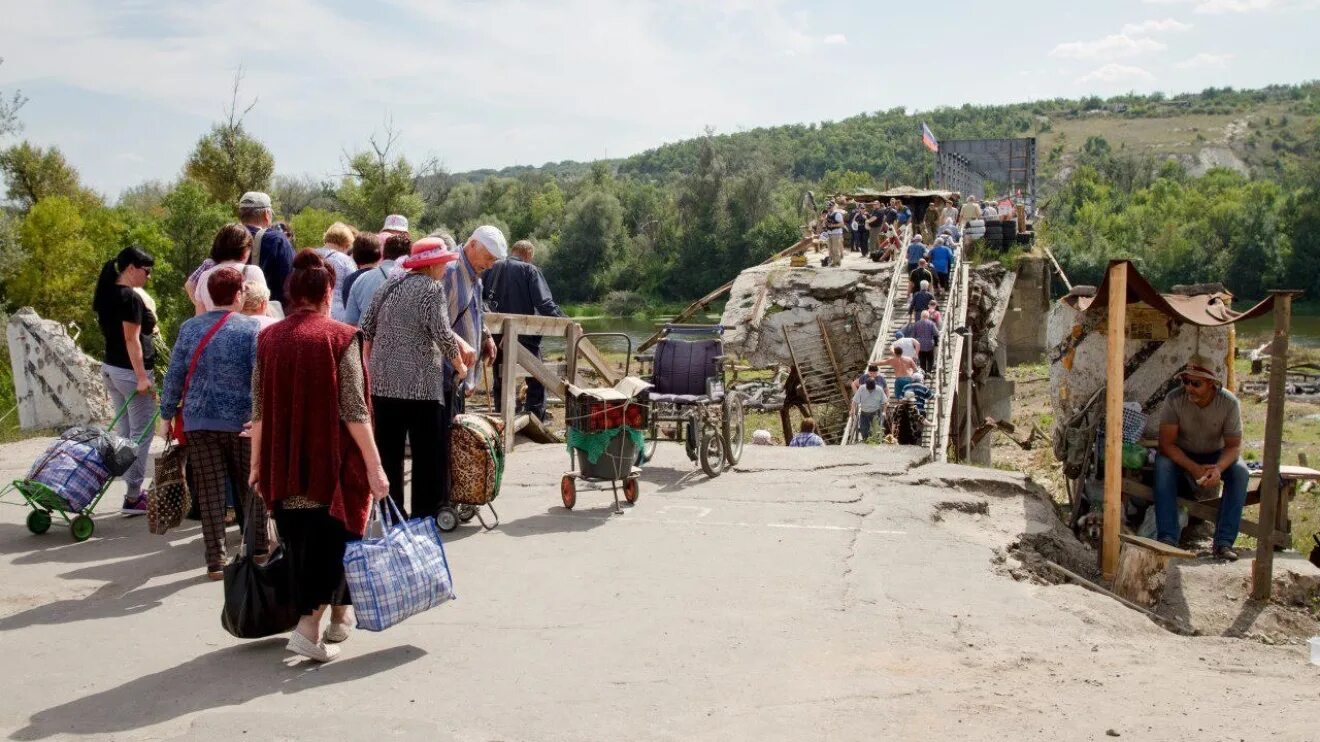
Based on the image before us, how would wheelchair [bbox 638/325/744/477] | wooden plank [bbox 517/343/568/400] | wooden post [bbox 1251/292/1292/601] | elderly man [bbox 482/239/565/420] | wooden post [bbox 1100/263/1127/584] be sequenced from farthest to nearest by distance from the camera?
elderly man [bbox 482/239/565/420], wooden plank [bbox 517/343/568/400], wheelchair [bbox 638/325/744/477], wooden post [bbox 1100/263/1127/584], wooden post [bbox 1251/292/1292/601]

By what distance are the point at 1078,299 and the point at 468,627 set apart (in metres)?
7.55

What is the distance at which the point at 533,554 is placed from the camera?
277 inches

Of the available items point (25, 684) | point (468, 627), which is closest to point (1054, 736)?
point (468, 627)

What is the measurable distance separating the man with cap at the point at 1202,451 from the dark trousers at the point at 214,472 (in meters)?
7.08

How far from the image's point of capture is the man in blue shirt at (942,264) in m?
21.7

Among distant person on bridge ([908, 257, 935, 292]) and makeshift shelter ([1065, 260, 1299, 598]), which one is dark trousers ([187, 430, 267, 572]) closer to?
makeshift shelter ([1065, 260, 1299, 598])

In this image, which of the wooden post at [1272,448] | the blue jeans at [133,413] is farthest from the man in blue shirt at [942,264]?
the blue jeans at [133,413]

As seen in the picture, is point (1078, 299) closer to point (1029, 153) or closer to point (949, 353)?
point (949, 353)

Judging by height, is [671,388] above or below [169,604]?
above

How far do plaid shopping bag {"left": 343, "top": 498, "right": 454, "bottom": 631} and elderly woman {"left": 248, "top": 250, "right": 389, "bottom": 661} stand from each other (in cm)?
15

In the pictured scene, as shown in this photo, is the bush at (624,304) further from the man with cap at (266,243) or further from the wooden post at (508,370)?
the man with cap at (266,243)

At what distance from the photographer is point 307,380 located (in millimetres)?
4863

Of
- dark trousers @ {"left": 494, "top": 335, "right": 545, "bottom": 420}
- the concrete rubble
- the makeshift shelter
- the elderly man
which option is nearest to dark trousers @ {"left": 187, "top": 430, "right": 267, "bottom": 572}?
the elderly man

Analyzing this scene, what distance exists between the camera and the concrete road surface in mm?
4508
